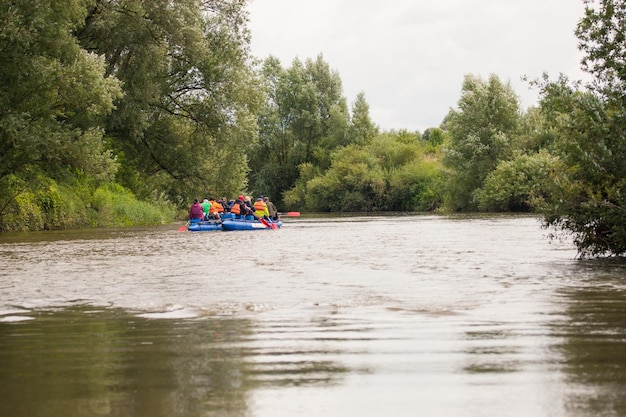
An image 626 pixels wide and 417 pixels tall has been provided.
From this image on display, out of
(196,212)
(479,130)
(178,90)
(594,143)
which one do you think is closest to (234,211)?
(196,212)

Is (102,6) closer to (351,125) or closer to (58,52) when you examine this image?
(58,52)

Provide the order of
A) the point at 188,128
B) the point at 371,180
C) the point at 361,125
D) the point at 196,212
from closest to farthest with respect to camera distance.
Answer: the point at 196,212, the point at 188,128, the point at 371,180, the point at 361,125

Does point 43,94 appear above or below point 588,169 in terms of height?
above

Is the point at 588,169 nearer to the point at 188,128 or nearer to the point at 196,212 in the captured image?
the point at 196,212

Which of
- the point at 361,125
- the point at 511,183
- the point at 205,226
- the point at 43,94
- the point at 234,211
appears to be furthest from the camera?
the point at 361,125

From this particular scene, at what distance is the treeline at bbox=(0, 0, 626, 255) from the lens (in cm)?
1473

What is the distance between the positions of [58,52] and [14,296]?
1886 centimetres

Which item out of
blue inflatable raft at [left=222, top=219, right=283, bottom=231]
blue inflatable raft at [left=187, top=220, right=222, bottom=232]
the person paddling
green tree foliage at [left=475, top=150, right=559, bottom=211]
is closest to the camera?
blue inflatable raft at [left=222, top=219, right=283, bottom=231]

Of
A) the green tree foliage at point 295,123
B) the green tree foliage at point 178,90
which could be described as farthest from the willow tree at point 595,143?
the green tree foliage at point 295,123

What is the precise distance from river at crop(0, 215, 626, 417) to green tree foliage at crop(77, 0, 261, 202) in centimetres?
2159

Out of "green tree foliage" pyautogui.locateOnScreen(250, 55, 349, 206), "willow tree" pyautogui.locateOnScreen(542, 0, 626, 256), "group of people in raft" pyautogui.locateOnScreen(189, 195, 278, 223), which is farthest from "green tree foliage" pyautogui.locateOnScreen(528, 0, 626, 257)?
"green tree foliage" pyautogui.locateOnScreen(250, 55, 349, 206)

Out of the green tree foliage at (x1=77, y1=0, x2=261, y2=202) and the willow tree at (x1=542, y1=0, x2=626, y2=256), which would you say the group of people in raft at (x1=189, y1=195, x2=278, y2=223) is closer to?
the green tree foliage at (x1=77, y1=0, x2=261, y2=202)

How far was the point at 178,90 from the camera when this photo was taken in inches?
1527

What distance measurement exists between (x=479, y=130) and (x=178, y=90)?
2549 cm
